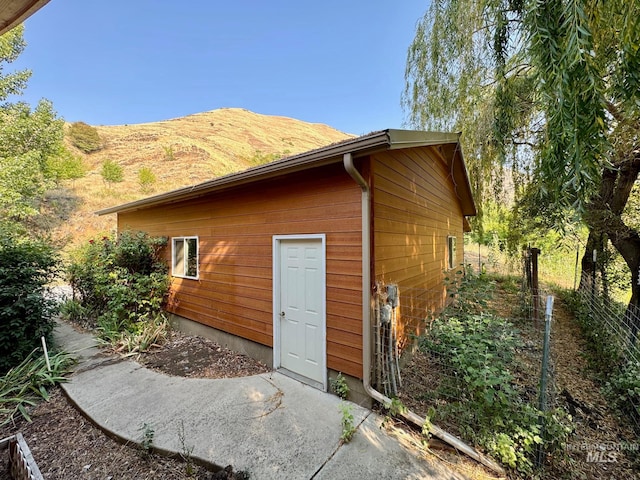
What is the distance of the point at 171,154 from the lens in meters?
31.5

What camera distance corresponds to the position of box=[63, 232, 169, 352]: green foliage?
5789 mm

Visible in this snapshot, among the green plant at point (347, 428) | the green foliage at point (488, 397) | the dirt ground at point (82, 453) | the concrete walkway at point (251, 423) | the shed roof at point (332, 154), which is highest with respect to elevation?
the shed roof at point (332, 154)

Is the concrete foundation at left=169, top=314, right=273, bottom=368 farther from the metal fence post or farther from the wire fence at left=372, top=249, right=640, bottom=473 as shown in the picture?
the metal fence post

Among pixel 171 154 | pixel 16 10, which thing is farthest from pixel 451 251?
pixel 171 154

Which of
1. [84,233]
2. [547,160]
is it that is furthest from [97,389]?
[84,233]

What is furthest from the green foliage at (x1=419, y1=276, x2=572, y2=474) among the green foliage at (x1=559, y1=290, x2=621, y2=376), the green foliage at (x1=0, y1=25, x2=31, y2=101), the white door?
the green foliage at (x1=0, y1=25, x2=31, y2=101)

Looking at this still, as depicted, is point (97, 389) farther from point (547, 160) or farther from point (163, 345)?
point (547, 160)

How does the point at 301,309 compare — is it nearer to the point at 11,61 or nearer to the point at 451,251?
the point at 451,251

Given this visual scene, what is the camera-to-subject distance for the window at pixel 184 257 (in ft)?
20.8

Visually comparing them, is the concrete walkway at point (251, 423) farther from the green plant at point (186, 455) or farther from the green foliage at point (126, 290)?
the green foliage at point (126, 290)

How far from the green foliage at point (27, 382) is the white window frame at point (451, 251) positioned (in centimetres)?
885

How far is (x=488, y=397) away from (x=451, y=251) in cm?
673

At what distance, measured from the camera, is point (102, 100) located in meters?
37.0

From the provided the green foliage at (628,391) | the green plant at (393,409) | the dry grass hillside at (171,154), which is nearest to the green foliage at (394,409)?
the green plant at (393,409)
